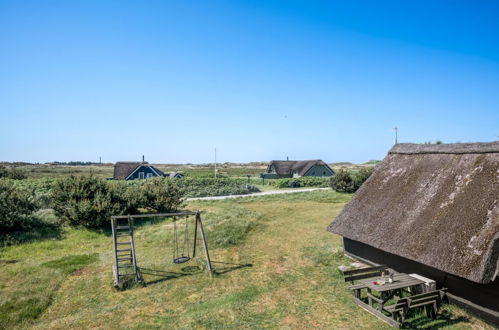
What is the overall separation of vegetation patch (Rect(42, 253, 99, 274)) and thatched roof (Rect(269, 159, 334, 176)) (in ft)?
151

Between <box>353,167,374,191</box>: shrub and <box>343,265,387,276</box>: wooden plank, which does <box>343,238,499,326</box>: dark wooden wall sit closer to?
<box>343,265,387,276</box>: wooden plank

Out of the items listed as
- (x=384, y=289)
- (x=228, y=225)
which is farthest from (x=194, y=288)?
(x=228, y=225)

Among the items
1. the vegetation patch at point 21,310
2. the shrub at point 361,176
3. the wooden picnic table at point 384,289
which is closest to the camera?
the wooden picnic table at point 384,289

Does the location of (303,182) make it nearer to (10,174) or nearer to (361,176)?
(361,176)

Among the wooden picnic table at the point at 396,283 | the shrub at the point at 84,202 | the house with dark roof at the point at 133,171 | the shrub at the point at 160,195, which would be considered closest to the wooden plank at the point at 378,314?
the wooden picnic table at the point at 396,283

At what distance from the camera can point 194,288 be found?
10.7 meters

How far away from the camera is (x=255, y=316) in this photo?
27.6ft

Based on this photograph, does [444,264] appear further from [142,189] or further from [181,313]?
[142,189]

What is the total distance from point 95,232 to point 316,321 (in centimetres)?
1645

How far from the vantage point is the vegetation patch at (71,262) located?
1291 cm

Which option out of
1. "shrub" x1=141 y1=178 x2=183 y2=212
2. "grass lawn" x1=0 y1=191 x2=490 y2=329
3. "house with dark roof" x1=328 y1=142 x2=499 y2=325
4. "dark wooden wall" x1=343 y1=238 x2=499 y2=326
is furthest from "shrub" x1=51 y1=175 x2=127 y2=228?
"dark wooden wall" x1=343 y1=238 x2=499 y2=326

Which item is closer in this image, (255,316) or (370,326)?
(370,326)

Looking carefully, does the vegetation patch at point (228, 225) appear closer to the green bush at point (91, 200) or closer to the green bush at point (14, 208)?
the green bush at point (91, 200)

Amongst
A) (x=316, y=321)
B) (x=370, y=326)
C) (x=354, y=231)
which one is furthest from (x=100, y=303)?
(x=354, y=231)
